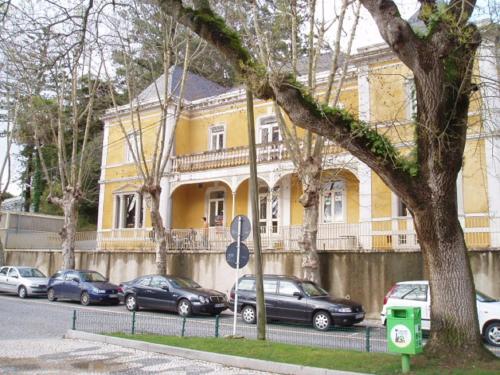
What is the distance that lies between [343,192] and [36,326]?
47.8 ft

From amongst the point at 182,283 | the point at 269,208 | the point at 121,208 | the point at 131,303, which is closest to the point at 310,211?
the point at 182,283

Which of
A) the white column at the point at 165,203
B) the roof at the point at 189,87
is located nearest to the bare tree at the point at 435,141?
the white column at the point at 165,203

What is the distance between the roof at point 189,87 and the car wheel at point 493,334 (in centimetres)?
2169

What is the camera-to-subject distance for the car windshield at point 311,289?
16.6 metres

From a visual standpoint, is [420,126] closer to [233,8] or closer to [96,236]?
[233,8]

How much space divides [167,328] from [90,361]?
16.3ft

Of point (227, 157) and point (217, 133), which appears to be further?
point (217, 133)

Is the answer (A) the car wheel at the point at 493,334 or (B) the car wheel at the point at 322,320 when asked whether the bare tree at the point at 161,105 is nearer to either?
(B) the car wheel at the point at 322,320

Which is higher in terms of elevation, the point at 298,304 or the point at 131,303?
the point at 298,304

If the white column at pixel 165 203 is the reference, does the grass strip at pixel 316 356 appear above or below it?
below

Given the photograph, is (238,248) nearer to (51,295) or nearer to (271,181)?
(271,181)

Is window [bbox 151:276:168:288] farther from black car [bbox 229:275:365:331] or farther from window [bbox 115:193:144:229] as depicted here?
window [bbox 115:193:144:229]

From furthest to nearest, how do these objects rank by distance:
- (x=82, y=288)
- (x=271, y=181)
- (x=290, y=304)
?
(x=271, y=181) → (x=82, y=288) → (x=290, y=304)

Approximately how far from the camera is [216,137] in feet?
97.4
